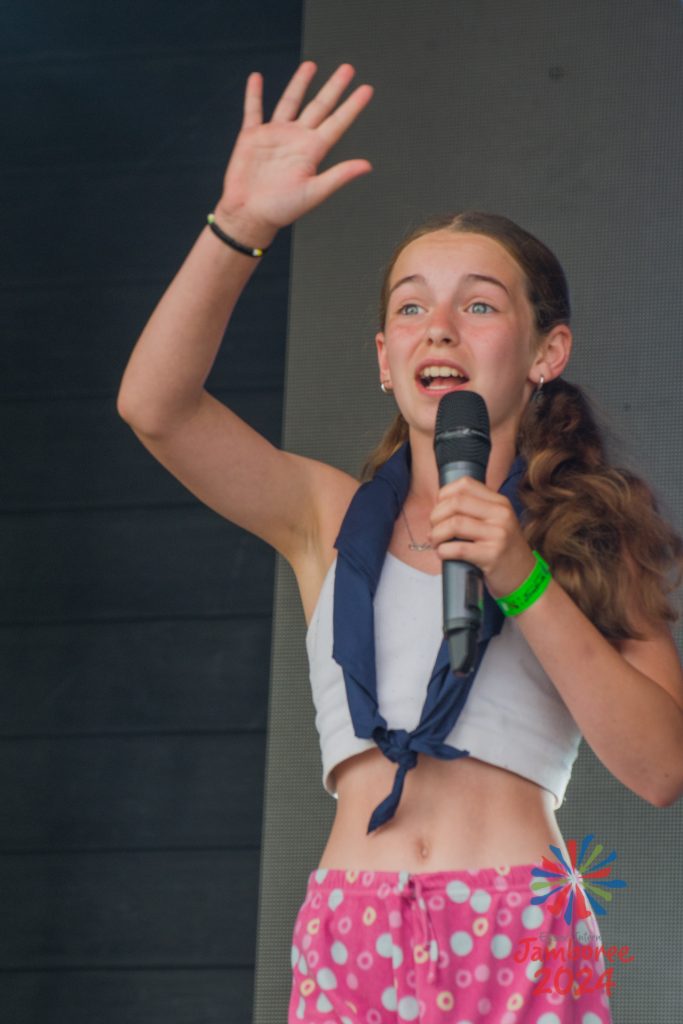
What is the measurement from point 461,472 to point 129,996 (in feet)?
6.86

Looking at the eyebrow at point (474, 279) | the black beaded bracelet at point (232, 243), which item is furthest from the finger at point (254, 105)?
the eyebrow at point (474, 279)

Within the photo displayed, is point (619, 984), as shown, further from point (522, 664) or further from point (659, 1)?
point (659, 1)

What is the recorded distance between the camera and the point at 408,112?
3.09m

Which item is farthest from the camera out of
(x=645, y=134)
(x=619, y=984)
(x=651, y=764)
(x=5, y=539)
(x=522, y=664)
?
(x=5, y=539)

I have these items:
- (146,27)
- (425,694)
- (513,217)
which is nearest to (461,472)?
(425,694)

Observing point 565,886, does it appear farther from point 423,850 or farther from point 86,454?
point 86,454

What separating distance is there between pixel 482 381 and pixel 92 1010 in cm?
199

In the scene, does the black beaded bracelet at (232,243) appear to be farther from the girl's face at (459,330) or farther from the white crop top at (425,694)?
the white crop top at (425,694)

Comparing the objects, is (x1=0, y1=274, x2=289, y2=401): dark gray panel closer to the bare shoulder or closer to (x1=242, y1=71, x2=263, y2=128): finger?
the bare shoulder

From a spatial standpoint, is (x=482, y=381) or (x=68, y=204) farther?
(x=68, y=204)

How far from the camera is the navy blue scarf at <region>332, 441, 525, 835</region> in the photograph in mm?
1459

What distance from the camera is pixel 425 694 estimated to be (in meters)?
1.53

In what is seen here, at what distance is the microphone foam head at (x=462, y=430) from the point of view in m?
1.40

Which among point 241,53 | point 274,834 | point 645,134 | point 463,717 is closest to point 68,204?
point 241,53
